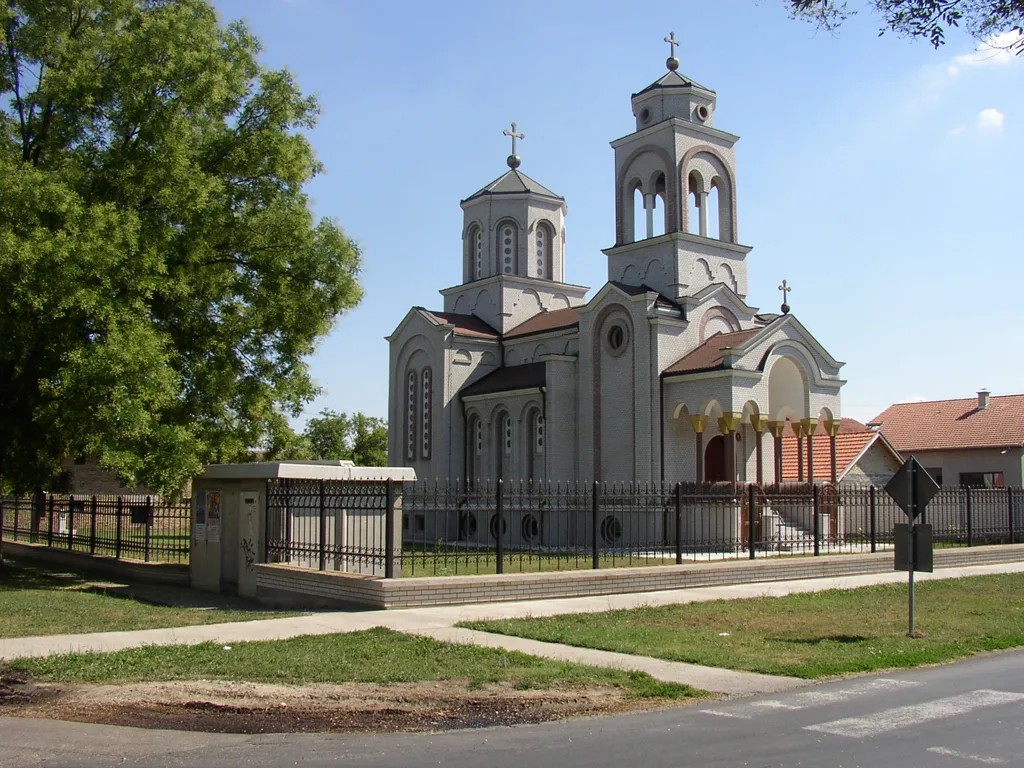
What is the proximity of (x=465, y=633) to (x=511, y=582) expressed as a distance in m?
3.21

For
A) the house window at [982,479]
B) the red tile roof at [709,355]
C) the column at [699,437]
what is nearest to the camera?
the column at [699,437]

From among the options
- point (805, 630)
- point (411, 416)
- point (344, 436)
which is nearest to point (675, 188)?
point (411, 416)

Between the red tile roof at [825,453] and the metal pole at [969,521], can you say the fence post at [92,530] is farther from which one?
the red tile roof at [825,453]

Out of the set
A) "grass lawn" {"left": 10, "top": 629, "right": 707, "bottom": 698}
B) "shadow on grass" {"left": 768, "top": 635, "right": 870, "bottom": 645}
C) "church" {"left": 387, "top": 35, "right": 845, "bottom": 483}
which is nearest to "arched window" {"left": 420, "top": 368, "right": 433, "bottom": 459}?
"church" {"left": 387, "top": 35, "right": 845, "bottom": 483}

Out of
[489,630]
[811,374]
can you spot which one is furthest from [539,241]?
[489,630]

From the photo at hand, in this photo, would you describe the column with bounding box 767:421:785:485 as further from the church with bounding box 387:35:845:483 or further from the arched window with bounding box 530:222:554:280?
the arched window with bounding box 530:222:554:280

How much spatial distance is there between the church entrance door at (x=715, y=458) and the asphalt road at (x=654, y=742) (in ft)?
74.0

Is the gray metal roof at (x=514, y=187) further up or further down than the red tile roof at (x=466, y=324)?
further up

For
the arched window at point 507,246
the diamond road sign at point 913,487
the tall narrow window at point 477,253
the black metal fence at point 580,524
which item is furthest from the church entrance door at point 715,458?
the diamond road sign at point 913,487

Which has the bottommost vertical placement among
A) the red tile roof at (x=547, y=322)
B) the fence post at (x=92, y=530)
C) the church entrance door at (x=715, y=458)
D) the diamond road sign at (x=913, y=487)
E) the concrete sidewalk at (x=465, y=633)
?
the concrete sidewalk at (x=465, y=633)

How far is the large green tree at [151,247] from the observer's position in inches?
643

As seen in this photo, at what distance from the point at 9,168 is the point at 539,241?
75.8 feet

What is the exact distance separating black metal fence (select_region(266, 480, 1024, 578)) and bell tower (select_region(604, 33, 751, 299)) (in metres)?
6.90

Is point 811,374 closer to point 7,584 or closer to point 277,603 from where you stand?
point 277,603
